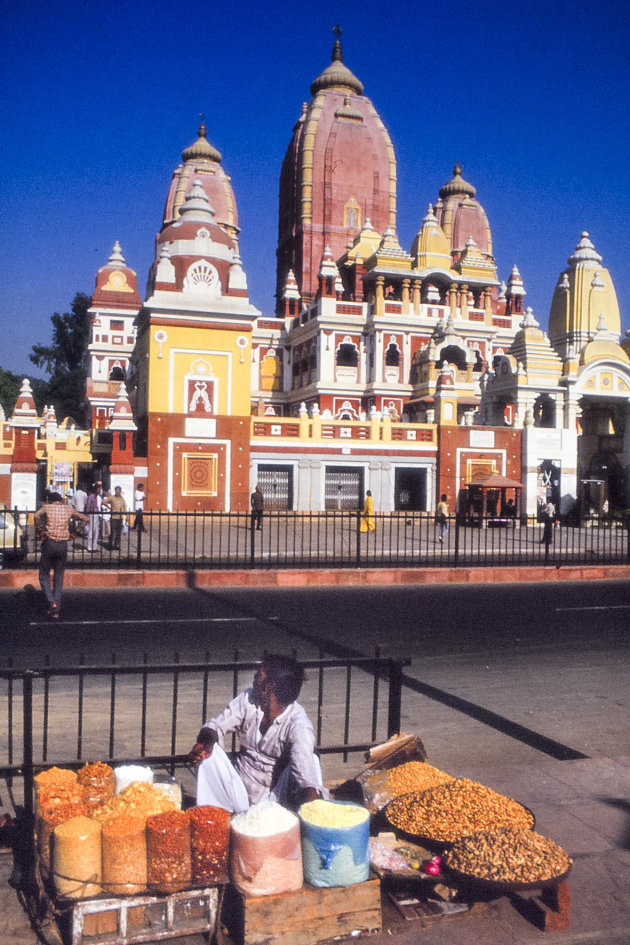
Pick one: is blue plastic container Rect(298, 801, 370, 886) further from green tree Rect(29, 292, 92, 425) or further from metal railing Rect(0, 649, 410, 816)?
green tree Rect(29, 292, 92, 425)

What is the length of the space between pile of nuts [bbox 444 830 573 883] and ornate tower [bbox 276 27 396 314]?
44.7 m

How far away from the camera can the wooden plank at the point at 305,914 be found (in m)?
3.34

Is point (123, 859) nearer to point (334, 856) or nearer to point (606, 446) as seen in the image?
point (334, 856)

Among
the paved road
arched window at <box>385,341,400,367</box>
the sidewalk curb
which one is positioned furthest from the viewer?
arched window at <box>385,341,400,367</box>

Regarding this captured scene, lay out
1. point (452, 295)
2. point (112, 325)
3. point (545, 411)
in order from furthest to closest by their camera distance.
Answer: point (112, 325)
point (452, 295)
point (545, 411)

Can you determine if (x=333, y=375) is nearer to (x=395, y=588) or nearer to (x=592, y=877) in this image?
(x=395, y=588)

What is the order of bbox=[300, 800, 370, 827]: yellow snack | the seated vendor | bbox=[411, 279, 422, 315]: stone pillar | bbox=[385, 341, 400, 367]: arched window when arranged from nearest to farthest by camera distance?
bbox=[300, 800, 370, 827]: yellow snack
the seated vendor
bbox=[385, 341, 400, 367]: arched window
bbox=[411, 279, 422, 315]: stone pillar

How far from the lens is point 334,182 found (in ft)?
158

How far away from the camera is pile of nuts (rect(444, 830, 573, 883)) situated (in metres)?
3.60

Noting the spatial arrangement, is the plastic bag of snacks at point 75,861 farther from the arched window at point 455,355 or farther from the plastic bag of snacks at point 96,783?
the arched window at point 455,355

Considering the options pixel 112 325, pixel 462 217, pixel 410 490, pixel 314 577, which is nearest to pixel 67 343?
pixel 112 325

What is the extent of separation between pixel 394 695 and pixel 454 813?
3.12 ft

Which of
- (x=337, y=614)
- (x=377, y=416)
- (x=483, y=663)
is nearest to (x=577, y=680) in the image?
(x=483, y=663)

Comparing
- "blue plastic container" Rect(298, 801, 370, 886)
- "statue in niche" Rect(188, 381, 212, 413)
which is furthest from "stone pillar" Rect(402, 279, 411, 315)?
"blue plastic container" Rect(298, 801, 370, 886)
